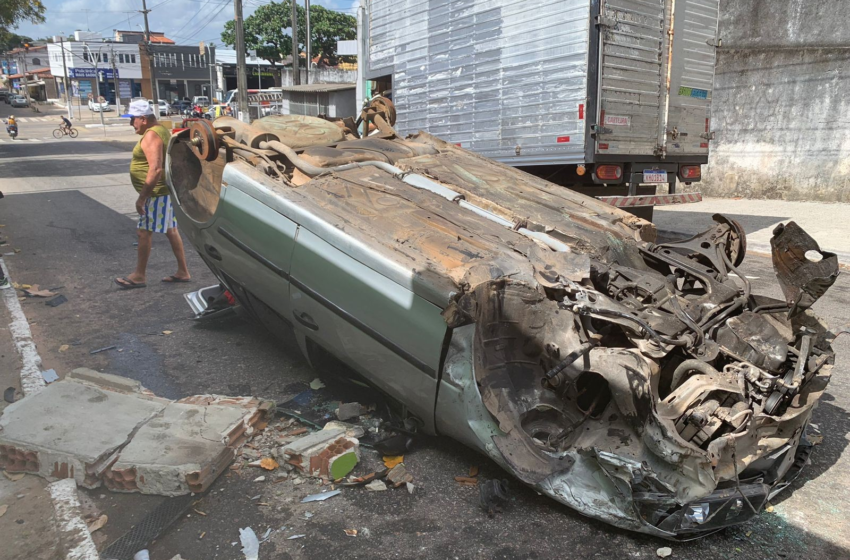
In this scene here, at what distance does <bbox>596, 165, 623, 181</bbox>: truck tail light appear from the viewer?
25.8 feet

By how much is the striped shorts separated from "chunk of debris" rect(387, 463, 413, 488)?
420cm

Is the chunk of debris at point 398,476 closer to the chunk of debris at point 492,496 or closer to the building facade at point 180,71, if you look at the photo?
the chunk of debris at point 492,496

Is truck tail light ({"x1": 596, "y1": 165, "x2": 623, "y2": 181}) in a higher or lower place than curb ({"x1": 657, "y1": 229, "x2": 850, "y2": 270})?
higher

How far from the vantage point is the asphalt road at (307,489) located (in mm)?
2725

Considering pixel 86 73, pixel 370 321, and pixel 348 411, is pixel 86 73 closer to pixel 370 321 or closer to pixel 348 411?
pixel 348 411

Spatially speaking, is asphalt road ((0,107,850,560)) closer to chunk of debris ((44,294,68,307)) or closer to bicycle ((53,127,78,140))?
chunk of debris ((44,294,68,307))

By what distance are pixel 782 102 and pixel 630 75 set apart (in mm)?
6529

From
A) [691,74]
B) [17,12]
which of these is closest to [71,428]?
[691,74]

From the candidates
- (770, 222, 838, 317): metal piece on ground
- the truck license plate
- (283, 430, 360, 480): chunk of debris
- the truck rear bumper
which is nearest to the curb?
the truck license plate

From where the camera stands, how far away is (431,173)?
14.6 feet

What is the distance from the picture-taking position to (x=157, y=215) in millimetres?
6328

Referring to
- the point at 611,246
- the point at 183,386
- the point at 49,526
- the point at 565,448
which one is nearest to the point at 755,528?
the point at 565,448

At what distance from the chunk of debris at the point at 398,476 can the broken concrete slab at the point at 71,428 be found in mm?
1411

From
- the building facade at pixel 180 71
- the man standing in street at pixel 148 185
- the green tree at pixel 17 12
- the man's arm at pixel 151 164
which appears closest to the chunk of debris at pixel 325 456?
the man standing in street at pixel 148 185
